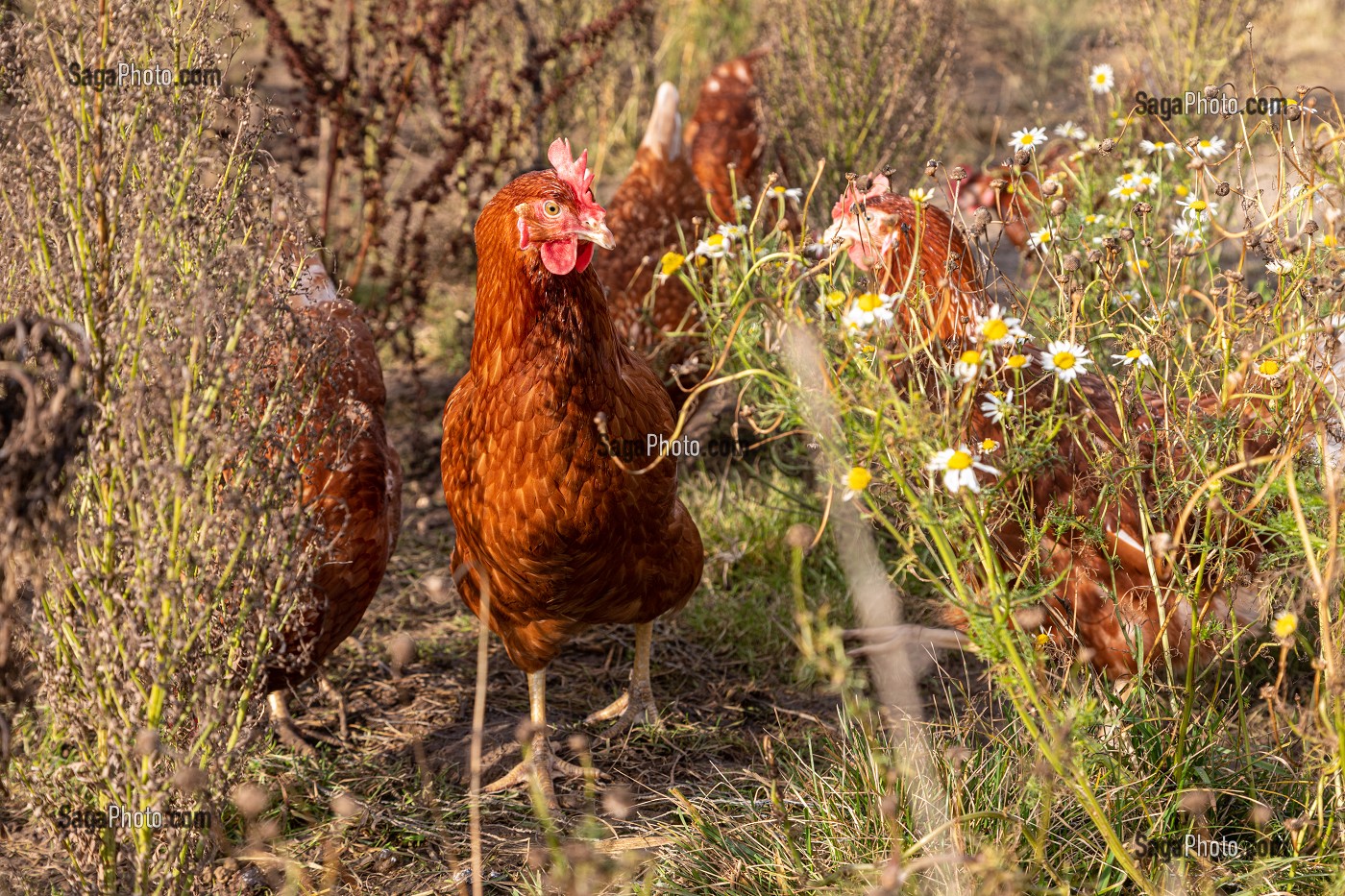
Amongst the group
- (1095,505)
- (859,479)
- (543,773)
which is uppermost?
(859,479)

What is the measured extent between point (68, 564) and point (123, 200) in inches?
26.4

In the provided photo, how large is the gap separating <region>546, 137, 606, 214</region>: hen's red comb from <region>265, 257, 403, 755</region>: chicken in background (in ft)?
2.02

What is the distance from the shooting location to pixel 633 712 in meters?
3.34

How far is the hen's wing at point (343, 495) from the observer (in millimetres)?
2633

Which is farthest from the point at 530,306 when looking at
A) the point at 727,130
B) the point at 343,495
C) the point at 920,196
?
the point at 727,130

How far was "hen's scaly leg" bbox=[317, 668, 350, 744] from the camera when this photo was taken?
3.25m

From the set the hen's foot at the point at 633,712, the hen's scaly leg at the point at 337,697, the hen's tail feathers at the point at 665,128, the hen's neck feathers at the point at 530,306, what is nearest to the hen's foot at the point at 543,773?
the hen's foot at the point at 633,712

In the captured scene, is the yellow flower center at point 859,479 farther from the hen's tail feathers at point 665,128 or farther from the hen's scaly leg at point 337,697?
the hen's tail feathers at point 665,128

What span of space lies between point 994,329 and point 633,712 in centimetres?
190

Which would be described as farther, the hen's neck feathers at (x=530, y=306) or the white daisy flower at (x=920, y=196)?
the hen's neck feathers at (x=530, y=306)

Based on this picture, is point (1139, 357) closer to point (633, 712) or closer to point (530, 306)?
point (530, 306)

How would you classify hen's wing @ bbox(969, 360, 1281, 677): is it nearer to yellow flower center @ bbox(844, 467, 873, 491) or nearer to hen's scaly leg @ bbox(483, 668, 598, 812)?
yellow flower center @ bbox(844, 467, 873, 491)

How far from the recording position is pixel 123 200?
6.83 feet

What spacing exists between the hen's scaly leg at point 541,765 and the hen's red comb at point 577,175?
131cm
